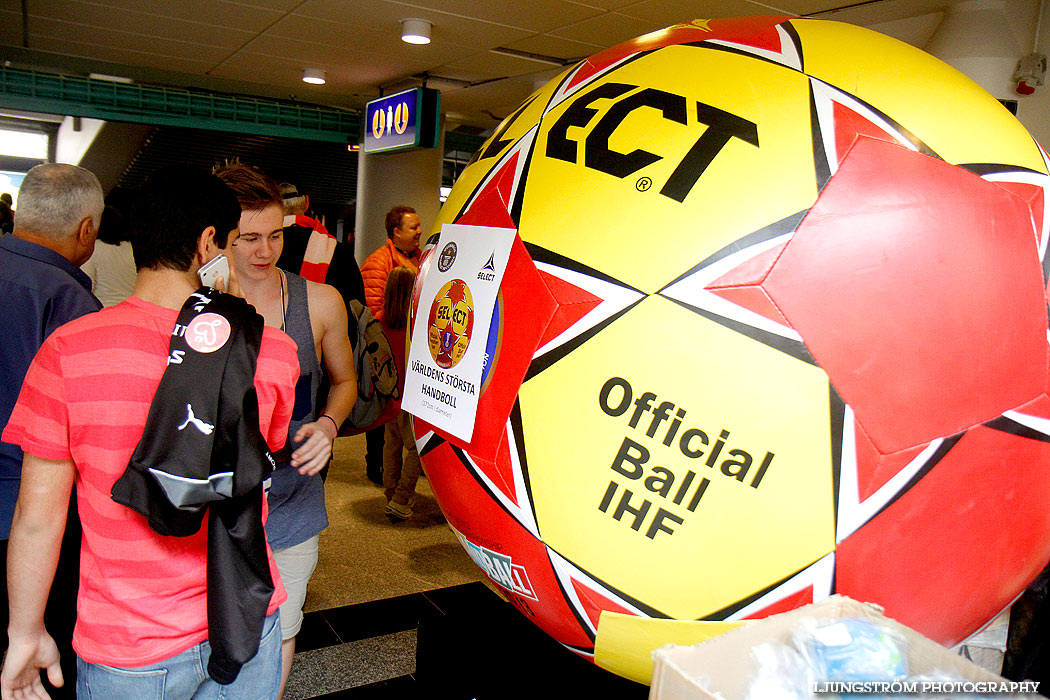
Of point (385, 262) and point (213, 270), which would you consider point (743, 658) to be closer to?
point (213, 270)

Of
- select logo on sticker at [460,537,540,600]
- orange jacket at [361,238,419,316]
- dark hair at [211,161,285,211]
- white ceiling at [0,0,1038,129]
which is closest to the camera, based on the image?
select logo on sticker at [460,537,540,600]

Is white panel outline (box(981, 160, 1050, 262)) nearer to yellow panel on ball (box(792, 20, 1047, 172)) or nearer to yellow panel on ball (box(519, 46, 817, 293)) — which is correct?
yellow panel on ball (box(792, 20, 1047, 172))

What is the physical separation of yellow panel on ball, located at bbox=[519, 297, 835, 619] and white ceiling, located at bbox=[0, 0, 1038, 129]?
432 cm

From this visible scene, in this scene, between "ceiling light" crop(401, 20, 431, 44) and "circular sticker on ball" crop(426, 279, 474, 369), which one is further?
"ceiling light" crop(401, 20, 431, 44)

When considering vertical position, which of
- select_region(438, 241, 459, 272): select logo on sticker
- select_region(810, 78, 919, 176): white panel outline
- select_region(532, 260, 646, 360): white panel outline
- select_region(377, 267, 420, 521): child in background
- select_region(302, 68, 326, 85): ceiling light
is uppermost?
select_region(302, 68, 326, 85): ceiling light

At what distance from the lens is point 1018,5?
4266 millimetres

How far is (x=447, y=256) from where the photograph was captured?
1308mm

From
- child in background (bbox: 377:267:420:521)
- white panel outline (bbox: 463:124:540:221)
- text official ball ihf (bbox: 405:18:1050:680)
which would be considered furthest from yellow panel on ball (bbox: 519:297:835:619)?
child in background (bbox: 377:267:420:521)

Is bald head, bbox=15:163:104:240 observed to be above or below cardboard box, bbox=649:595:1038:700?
above

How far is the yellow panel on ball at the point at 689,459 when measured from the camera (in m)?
0.96


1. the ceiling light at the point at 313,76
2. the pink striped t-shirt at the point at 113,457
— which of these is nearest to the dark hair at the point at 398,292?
the pink striped t-shirt at the point at 113,457

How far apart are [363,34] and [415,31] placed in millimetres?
596

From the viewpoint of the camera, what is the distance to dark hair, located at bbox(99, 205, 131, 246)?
3.83 m

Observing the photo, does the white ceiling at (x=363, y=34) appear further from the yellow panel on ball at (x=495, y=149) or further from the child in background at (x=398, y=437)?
the yellow panel on ball at (x=495, y=149)
